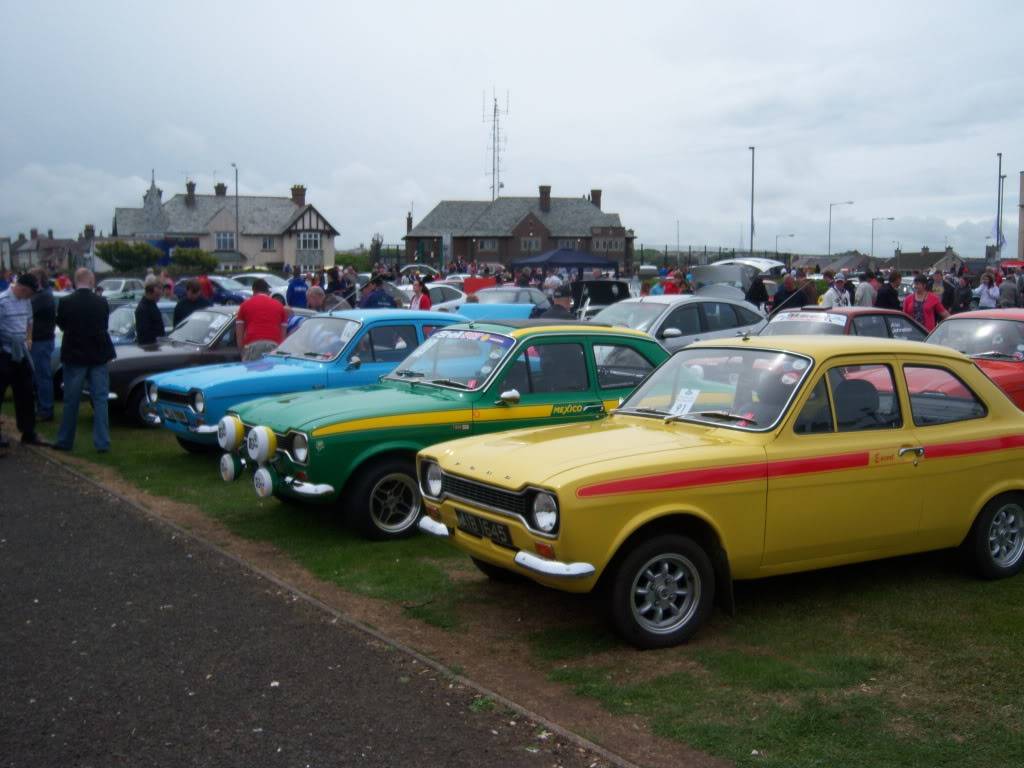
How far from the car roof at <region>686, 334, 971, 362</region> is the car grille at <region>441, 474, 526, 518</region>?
1.96 m

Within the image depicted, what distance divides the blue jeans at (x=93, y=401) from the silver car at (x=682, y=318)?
6456 millimetres

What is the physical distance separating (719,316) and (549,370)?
7240 mm

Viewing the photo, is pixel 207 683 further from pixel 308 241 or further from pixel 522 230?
pixel 308 241

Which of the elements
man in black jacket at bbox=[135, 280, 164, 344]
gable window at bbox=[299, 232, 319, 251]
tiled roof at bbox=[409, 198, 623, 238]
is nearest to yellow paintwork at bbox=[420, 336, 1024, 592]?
man in black jacket at bbox=[135, 280, 164, 344]

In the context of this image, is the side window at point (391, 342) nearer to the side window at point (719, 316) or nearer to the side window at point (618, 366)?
the side window at point (618, 366)

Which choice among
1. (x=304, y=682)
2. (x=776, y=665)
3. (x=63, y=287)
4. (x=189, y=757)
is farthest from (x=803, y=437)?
(x=63, y=287)

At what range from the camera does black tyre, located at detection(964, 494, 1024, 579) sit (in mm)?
6875

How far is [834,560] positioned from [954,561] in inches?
59.5

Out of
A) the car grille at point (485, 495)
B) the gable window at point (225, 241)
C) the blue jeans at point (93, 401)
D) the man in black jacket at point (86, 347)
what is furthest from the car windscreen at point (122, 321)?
the gable window at point (225, 241)

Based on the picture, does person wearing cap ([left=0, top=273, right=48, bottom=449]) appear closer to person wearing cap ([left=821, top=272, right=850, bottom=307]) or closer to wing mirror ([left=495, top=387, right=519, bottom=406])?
wing mirror ([left=495, top=387, right=519, bottom=406])

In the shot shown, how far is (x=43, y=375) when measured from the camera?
14055 mm

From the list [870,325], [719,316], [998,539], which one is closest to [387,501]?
[998,539]

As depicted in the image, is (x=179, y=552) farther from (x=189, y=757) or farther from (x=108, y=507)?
(x=189, y=757)

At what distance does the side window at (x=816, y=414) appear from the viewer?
6.21 meters
